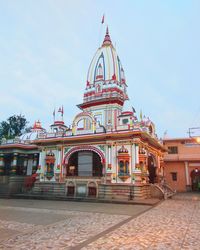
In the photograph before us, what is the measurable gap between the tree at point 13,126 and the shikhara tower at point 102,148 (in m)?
16.9

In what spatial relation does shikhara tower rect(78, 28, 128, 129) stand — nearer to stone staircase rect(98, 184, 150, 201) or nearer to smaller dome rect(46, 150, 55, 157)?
smaller dome rect(46, 150, 55, 157)

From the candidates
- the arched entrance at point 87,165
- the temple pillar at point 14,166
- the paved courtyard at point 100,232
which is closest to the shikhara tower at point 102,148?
the arched entrance at point 87,165

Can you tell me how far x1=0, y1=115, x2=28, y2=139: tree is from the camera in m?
41.4

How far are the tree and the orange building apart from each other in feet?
94.2

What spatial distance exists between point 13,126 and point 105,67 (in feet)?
83.5

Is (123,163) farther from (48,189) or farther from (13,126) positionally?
(13,126)

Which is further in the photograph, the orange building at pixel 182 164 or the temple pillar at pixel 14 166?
the orange building at pixel 182 164

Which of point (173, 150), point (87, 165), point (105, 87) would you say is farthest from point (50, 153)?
point (173, 150)

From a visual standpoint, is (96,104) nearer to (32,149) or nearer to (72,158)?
(72,158)

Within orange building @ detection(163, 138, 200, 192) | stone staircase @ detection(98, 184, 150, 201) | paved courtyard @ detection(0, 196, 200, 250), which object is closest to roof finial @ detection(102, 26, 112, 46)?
orange building @ detection(163, 138, 200, 192)

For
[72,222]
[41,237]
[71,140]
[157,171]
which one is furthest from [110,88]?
[41,237]

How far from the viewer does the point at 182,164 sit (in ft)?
90.1

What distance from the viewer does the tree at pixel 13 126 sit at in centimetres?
4141

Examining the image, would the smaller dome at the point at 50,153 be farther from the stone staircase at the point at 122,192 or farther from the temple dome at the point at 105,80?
the temple dome at the point at 105,80
